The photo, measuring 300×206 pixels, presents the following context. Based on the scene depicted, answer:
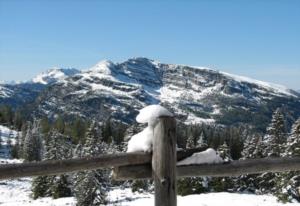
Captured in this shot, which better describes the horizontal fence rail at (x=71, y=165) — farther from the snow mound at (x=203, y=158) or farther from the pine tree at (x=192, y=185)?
the pine tree at (x=192, y=185)

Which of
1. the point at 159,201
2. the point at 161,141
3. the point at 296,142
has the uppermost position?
the point at 296,142

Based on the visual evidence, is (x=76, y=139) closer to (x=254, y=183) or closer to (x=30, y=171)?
(x=254, y=183)

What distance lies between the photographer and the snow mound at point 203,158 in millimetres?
6297

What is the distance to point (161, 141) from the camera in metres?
5.93

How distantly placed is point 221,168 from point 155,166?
1.01m

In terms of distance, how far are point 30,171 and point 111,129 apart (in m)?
117

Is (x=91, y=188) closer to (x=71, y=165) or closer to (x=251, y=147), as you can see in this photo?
(x=251, y=147)

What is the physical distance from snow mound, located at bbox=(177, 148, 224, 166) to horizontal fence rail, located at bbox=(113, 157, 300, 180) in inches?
2.1

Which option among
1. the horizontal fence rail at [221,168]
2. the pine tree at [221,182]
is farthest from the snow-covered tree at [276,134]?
the horizontal fence rail at [221,168]

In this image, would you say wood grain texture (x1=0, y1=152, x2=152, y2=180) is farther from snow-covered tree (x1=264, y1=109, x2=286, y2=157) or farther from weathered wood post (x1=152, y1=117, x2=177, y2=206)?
snow-covered tree (x1=264, y1=109, x2=286, y2=157)

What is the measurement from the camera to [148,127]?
6.15 metres

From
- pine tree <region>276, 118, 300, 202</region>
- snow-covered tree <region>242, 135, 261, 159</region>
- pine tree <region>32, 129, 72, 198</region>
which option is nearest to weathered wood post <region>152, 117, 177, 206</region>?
pine tree <region>276, 118, 300, 202</region>

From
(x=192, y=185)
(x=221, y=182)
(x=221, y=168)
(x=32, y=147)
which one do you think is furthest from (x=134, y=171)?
(x=32, y=147)

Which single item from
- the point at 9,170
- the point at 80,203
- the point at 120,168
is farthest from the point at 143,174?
the point at 80,203
